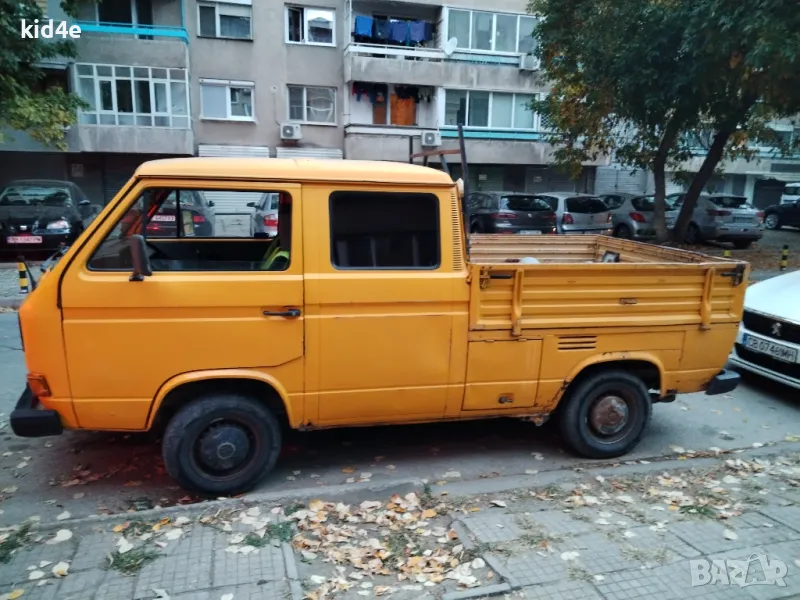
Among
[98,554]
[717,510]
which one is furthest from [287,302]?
[717,510]

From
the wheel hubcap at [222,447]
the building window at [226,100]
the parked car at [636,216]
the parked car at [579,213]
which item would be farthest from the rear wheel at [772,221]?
the wheel hubcap at [222,447]

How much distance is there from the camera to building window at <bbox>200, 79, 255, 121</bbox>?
74.6 feet

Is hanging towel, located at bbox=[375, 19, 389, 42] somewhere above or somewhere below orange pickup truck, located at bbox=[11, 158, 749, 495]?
above

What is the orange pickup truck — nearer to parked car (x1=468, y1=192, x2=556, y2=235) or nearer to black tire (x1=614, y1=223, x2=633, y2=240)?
parked car (x1=468, y1=192, x2=556, y2=235)

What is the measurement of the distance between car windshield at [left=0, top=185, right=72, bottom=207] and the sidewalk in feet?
43.1

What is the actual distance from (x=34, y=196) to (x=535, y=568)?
1520 cm

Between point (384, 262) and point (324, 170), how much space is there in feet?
2.32

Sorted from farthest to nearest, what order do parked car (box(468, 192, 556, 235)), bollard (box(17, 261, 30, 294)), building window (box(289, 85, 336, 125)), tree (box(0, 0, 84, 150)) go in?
building window (box(289, 85, 336, 125)) < parked car (box(468, 192, 556, 235)) < tree (box(0, 0, 84, 150)) < bollard (box(17, 261, 30, 294))

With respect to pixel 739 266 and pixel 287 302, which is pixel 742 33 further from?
pixel 287 302

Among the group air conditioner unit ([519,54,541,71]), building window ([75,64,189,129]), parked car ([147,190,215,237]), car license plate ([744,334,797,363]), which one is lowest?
car license plate ([744,334,797,363])

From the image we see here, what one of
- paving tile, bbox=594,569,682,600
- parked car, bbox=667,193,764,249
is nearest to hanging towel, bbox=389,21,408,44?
parked car, bbox=667,193,764,249

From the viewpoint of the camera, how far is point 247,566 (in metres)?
3.20

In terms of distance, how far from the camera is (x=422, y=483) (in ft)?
13.7

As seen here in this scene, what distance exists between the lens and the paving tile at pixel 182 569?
3.04 metres
